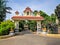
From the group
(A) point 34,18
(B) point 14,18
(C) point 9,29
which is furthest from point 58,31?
(C) point 9,29

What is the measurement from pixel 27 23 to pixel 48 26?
27.0 feet

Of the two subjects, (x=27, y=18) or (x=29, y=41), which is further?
(x=27, y=18)

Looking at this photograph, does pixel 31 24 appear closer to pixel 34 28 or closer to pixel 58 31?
pixel 34 28

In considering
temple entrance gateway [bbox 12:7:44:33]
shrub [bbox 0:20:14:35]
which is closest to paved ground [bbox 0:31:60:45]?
shrub [bbox 0:20:14:35]

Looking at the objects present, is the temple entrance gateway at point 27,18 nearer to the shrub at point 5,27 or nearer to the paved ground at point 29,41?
the shrub at point 5,27

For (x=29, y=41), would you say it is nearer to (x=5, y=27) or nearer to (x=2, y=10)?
(x=5, y=27)

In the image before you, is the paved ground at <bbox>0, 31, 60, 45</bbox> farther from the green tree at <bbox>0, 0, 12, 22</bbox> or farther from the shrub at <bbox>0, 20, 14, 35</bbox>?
the green tree at <bbox>0, 0, 12, 22</bbox>

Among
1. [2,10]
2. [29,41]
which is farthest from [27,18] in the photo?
[29,41]

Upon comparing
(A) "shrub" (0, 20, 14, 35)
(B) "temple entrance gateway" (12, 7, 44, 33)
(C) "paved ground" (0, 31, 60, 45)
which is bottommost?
(C) "paved ground" (0, 31, 60, 45)

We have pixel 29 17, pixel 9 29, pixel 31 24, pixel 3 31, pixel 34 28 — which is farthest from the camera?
pixel 31 24

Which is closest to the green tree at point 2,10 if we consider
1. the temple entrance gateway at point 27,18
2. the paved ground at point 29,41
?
the temple entrance gateway at point 27,18

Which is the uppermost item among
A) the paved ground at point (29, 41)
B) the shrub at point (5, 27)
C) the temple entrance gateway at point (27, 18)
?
the temple entrance gateway at point (27, 18)

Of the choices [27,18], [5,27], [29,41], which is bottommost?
[29,41]

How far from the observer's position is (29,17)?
31344 millimetres
